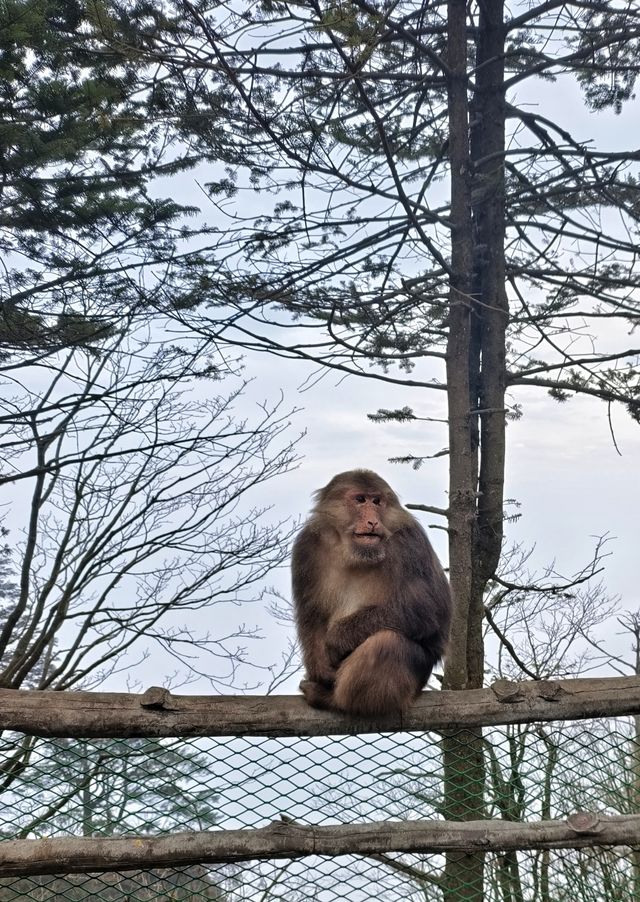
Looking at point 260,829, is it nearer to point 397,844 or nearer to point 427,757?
point 397,844

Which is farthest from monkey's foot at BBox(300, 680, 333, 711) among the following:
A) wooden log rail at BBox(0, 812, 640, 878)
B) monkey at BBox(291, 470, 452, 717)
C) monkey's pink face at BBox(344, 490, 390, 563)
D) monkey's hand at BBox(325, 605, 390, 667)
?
monkey's pink face at BBox(344, 490, 390, 563)

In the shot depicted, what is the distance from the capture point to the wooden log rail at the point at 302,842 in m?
3.31

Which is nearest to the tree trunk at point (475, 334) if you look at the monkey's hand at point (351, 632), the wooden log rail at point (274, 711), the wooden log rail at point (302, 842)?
the monkey's hand at point (351, 632)

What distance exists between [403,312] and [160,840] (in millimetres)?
5007

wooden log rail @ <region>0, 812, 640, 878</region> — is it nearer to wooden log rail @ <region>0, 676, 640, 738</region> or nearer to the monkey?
wooden log rail @ <region>0, 676, 640, 738</region>

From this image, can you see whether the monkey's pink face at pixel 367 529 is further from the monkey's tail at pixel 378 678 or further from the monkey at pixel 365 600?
the monkey's tail at pixel 378 678

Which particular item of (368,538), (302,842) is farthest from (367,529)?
(302,842)

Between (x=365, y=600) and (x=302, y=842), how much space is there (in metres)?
1.31

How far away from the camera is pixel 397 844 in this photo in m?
3.42

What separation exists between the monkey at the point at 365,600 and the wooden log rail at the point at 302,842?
1.74ft

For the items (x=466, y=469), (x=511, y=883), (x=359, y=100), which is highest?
(x=359, y=100)

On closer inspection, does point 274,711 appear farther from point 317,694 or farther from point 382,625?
point 382,625

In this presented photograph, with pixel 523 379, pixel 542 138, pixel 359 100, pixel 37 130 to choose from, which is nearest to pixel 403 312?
pixel 523 379

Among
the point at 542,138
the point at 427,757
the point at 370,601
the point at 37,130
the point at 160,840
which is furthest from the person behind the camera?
the point at 542,138
